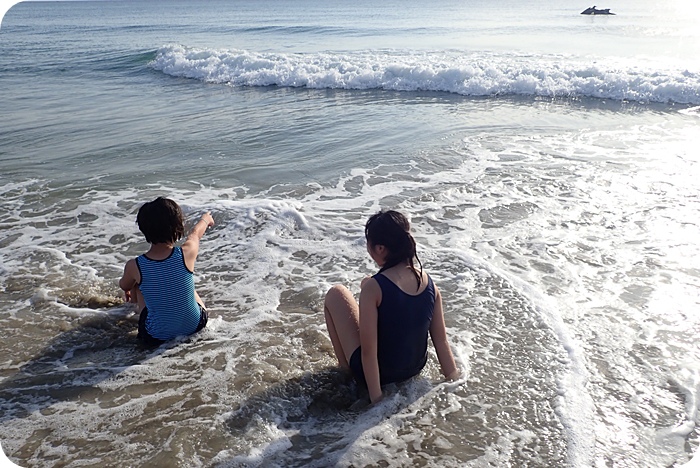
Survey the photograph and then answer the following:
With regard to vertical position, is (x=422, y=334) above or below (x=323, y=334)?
above

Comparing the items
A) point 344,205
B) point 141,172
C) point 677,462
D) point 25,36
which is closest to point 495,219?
point 344,205

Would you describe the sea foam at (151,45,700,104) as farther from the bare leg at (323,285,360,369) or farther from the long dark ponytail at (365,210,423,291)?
the long dark ponytail at (365,210,423,291)

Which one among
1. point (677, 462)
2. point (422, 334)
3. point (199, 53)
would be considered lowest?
point (677, 462)

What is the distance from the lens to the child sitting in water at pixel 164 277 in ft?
13.2

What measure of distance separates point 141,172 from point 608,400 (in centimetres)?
766

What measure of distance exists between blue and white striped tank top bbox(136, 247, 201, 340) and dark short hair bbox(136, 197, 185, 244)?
0.15 meters

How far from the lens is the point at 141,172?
342 inches

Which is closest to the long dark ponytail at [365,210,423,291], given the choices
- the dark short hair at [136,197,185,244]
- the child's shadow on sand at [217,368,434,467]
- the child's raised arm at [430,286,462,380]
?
the child's raised arm at [430,286,462,380]

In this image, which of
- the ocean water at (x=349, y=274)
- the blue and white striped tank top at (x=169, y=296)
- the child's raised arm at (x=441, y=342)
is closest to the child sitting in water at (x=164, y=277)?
the blue and white striped tank top at (x=169, y=296)

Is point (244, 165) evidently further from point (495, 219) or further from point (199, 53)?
point (199, 53)

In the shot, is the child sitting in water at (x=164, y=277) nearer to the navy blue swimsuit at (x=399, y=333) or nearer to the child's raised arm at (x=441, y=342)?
the navy blue swimsuit at (x=399, y=333)

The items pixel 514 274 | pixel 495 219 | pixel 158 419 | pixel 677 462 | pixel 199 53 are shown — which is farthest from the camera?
pixel 199 53

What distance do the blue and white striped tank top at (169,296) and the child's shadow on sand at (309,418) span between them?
107 cm

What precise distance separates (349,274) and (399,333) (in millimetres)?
2154
